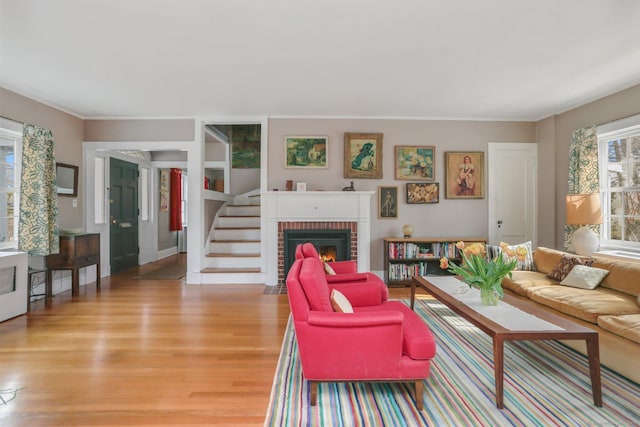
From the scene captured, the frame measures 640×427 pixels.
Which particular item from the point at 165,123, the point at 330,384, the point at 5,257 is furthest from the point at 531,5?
the point at 5,257

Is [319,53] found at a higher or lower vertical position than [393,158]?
higher

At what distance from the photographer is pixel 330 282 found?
311cm

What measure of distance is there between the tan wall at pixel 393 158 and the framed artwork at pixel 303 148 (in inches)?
3.3

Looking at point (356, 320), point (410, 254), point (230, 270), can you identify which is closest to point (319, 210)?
point (410, 254)

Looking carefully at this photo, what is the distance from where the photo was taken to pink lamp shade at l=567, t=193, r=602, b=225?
12.2ft

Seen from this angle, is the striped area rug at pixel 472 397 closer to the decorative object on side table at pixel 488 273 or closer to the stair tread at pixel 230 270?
the decorative object on side table at pixel 488 273

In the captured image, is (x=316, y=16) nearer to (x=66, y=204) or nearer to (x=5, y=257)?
(x=5, y=257)

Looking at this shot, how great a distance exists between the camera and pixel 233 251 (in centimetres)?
561

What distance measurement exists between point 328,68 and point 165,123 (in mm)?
3102

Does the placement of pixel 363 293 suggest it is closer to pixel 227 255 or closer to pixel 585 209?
pixel 585 209

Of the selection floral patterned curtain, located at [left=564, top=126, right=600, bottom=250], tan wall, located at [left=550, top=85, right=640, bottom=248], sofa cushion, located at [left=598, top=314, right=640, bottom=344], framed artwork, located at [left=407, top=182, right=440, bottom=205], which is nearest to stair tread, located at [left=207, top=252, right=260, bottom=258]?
framed artwork, located at [left=407, top=182, right=440, bottom=205]

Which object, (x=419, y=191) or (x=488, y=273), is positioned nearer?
(x=488, y=273)

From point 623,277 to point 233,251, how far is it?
5.05m

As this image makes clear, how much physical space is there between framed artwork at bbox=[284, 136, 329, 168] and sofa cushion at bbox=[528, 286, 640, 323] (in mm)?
3343
